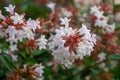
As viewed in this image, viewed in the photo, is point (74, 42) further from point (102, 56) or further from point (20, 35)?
point (102, 56)

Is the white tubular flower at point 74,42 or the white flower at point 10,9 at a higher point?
the white flower at point 10,9

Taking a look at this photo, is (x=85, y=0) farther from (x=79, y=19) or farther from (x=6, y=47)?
(x=6, y=47)

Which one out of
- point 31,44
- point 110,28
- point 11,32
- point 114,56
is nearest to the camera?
point 11,32

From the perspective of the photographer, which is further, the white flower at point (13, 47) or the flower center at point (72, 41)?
the white flower at point (13, 47)

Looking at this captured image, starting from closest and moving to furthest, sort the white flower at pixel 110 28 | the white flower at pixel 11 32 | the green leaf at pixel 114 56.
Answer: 1. the white flower at pixel 11 32
2. the green leaf at pixel 114 56
3. the white flower at pixel 110 28

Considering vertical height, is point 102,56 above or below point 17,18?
above

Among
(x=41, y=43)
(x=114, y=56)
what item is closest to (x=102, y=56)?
(x=114, y=56)

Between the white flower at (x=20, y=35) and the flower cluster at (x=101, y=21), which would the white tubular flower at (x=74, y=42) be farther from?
the flower cluster at (x=101, y=21)

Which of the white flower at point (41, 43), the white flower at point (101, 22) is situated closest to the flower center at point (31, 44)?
the white flower at point (41, 43)

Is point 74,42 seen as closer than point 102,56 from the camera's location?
Yes

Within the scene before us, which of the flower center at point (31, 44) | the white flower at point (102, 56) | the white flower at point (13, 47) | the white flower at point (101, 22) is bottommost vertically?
the flower center at point (31, 44)

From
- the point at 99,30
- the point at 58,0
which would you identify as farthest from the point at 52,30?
the point at 58,0
